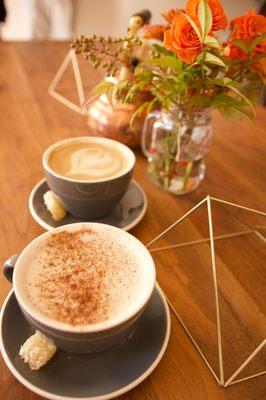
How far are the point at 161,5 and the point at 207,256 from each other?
2641mm

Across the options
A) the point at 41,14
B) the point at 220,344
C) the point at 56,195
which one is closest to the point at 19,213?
the point at 56,195

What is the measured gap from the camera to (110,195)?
0.73m

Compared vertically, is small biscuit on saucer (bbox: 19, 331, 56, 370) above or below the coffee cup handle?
below

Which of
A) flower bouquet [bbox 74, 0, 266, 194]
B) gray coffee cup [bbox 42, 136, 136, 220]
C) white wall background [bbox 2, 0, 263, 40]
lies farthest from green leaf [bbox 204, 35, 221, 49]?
white wall background [bbox 2, 0, 263, 40]

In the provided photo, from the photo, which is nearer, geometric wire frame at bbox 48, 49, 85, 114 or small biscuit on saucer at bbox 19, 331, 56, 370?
small biscuit on saucer at bbox 19, 331, 56, 370

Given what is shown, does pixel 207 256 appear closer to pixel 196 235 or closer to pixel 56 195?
pixel 196 235

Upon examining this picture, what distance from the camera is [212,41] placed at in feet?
1.94

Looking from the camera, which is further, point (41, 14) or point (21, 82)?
point (41, 14)

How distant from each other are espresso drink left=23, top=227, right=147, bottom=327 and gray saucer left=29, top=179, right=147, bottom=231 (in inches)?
6.3

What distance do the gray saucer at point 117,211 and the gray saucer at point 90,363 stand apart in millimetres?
212

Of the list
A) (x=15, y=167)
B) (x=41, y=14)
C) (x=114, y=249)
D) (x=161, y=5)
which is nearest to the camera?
(x=114, y=249)

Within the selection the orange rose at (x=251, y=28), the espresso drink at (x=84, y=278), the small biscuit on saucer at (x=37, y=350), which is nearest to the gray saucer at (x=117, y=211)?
the espresso drink at (x=84, y=278)

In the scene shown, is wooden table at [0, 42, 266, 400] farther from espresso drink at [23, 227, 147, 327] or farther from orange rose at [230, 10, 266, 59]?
orange rose at [230, 10, 266, 59]

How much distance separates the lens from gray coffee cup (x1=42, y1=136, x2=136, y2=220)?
0.70 metres
